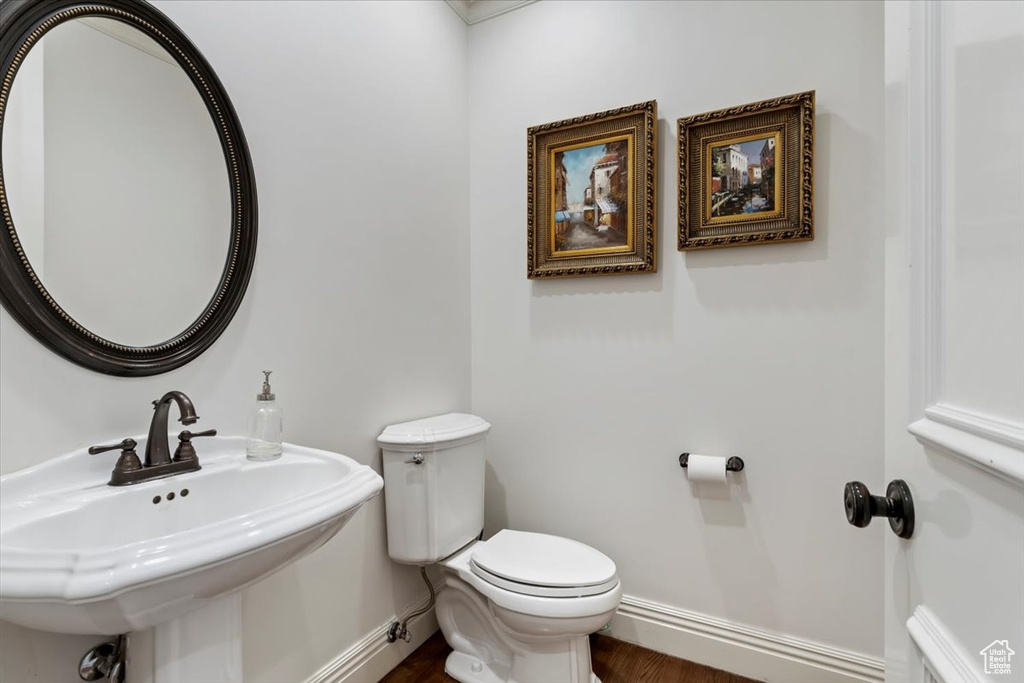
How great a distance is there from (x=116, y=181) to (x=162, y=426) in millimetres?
530

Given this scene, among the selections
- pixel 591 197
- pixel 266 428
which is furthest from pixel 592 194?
pixel 266 428

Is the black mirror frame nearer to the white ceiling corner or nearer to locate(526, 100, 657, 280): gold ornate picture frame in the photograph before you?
locate(526, 100, 657, 280): gold ornate picture frame

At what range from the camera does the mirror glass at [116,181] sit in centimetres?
90

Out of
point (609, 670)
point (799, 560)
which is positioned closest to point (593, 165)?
point (799, 560)

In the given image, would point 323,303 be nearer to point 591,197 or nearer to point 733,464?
point 591,197

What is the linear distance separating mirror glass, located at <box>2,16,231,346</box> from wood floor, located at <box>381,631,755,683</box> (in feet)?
4.50

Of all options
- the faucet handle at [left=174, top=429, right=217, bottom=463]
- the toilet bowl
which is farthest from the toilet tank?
the faucet handle at [left=174, top=429, right=217, bottom=463]

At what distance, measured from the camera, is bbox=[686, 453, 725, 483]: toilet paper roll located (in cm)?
159

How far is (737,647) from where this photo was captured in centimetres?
163

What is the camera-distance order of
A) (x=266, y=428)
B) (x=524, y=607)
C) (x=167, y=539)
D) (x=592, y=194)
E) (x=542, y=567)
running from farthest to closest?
1. (x=592, y=194)
2. (x=542, y=567)
3. (x=524, y=607)
4. (x=266, y=428)
5. (x=167, y=539)

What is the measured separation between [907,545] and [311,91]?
1.71 metres

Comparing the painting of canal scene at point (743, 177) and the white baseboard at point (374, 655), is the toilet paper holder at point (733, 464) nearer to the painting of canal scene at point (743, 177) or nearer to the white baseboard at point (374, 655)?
the painting of canal scene at point (743, 177)

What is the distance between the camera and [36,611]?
62 centimetres

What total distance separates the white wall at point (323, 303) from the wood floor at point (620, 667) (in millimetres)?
201
